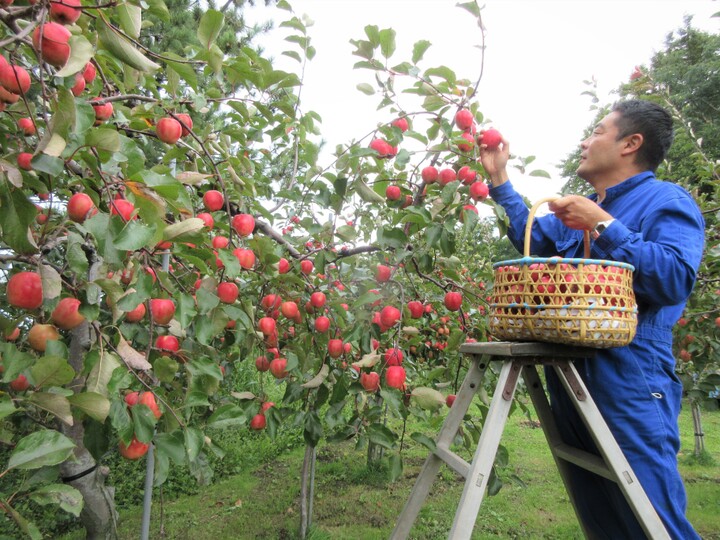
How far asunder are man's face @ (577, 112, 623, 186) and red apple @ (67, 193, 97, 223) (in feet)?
4.24

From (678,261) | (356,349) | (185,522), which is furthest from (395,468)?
(185,522)

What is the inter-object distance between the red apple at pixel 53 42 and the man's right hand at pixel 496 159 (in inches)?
42.5

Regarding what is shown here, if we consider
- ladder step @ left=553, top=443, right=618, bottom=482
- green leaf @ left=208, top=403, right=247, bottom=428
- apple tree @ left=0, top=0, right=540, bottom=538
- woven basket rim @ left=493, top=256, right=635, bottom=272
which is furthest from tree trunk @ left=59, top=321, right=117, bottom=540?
ladder step @ left=553, top=443, right=618, bottom=482

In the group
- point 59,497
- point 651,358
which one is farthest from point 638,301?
point 59,497

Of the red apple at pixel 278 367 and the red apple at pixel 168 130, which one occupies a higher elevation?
the red apple at pixel 168 130

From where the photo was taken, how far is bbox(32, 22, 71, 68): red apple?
740 mm

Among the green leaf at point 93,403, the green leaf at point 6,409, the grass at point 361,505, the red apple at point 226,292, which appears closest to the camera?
the green leaf at point 6,409

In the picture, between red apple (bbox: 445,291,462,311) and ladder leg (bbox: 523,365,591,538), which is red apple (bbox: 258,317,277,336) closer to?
red apple (bbox: 445,291,462,311)

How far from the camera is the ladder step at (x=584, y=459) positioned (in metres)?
1.18

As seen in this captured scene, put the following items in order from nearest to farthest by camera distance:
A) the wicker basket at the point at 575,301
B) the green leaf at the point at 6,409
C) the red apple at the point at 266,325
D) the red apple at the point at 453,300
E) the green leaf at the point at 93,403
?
1. the green leaf at the point at 6,409
2. the green leaf at the point at 93,403
3. the wicker basket at the point at 575,301
4. the red apple at the point at 266,325
5. the red apple at the point at 453,300

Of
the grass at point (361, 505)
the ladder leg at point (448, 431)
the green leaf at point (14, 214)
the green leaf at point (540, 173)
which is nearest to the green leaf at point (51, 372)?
the green leaf at point (14, 214)

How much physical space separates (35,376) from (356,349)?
112 cm

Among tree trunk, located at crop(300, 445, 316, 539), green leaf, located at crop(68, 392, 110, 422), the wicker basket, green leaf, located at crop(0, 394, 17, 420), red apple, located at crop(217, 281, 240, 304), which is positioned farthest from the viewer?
tree trunk, located at crop(300, 445, 316, 539)

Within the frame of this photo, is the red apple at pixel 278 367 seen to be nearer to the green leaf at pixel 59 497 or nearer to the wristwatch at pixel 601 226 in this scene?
the green leaf at pixel 59 497
